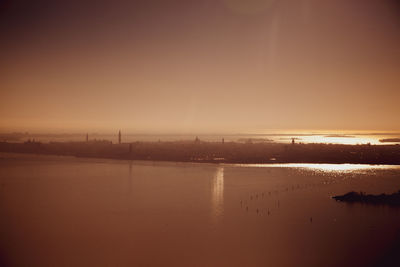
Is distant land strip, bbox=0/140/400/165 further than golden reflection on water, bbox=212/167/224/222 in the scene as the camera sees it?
Yes

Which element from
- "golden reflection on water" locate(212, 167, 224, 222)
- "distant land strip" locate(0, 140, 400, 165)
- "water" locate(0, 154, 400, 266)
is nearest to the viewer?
"water" locate(0, 154, 400, 266)

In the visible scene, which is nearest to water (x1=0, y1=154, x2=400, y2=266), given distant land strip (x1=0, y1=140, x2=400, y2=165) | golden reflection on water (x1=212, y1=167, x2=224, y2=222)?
golden reflection on water (x1=212, y1=167, x2=224, y2=222)

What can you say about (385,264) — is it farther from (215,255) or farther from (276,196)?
(276,196)

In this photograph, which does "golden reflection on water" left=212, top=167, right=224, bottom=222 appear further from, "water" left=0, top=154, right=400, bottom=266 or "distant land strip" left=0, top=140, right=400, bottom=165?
"distant land strip" left=0, top=140, right=400, bottom=165

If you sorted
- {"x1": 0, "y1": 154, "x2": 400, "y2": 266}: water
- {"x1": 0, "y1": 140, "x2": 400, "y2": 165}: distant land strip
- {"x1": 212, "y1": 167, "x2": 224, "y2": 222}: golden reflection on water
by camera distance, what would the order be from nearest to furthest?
1. {"x1": 0, "y1": 154, "x2": 400, "y2": 266}: water
2. {"x1": 212, "y1": 167, "x2": 224, "y2": 222}: golden reflection on water
3. {"x1": 0, "y1": 140, "x2": 400, "y2": 165}: distant land strip

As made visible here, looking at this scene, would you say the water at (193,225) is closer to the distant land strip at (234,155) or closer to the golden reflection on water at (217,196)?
the golden reflection on water at (217,196)

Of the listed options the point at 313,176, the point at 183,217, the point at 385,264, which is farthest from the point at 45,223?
the point at 313,176

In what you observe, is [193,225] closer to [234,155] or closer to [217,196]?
[217,196]

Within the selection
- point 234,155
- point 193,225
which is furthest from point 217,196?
point 234,155
